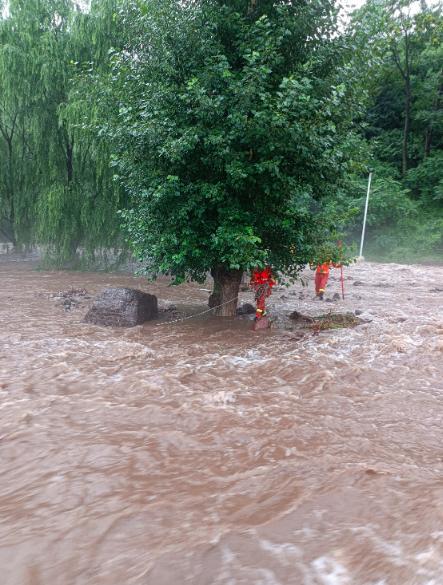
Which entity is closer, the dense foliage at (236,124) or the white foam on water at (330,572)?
the white foam on water at (330,572)

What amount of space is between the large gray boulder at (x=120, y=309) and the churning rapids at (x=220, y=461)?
1149 mm

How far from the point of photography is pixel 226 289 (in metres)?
10.0

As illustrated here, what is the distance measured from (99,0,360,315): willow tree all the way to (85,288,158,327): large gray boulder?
3.39 feet

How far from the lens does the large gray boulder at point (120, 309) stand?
9.55 metres

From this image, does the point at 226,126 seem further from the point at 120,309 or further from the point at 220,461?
the point at 220,461

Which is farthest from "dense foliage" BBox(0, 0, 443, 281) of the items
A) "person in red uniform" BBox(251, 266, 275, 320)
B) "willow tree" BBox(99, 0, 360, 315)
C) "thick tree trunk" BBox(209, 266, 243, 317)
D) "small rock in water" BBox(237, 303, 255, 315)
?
"small rock in water" BBox(237, 303, 255, 315)

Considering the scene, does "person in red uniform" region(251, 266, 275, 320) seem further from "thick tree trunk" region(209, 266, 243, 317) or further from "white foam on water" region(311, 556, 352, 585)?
"white foam on water" region(311, 556, 352, 585)

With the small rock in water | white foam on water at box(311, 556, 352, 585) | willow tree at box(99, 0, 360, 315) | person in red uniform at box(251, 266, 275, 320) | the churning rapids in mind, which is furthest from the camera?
the small rock in water

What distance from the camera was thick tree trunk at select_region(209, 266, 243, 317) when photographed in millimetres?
9804

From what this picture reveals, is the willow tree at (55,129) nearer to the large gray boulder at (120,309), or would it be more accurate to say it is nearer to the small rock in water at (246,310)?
the large gray boulder at (120,309)

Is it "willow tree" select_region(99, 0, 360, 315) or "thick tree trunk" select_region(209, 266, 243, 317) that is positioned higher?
"willow tree" select_region(99, 0, 360, 315)

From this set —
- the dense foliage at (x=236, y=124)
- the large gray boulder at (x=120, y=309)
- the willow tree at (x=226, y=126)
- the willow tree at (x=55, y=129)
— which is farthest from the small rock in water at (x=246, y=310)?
the willow tree at (x=55, y=129)

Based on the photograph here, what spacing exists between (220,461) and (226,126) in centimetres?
556

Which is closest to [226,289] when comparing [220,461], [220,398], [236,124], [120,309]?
[120,309]
